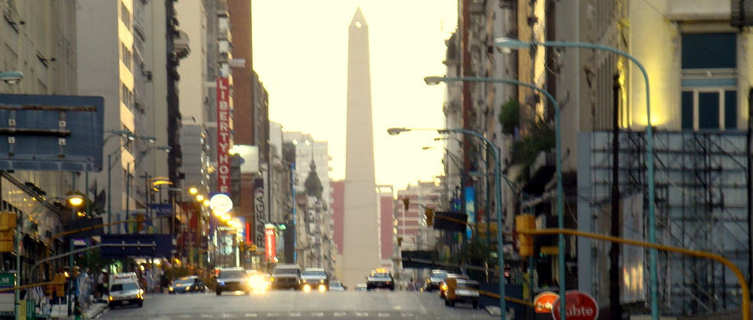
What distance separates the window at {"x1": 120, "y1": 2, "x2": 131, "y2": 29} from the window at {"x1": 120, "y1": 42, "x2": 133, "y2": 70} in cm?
211

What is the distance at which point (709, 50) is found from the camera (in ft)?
203

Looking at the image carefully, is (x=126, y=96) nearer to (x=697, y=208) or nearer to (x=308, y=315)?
(x=308, y=315)

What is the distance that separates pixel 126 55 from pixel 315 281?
33.0m

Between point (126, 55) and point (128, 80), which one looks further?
point (128, 80)

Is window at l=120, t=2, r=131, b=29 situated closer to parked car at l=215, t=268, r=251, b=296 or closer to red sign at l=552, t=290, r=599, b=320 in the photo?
parked car at l=215, t=268, r=251, b=296

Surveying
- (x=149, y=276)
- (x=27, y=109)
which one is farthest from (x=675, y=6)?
(x=149, y=276)

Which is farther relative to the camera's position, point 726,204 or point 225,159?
point 225,159

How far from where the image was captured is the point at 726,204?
6206 centimetres

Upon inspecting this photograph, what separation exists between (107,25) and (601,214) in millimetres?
71648

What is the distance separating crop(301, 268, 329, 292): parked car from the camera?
114 metres

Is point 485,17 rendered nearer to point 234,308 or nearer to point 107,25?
point 107,25

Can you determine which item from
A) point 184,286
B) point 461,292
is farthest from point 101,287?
point 461,292

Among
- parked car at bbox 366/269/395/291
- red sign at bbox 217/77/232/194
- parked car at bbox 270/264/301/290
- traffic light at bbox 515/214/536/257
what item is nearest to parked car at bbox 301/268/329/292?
parked car at bbox 270/264/301/290

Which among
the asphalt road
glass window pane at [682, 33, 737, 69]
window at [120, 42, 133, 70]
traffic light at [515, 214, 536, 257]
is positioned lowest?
the asphalt road
